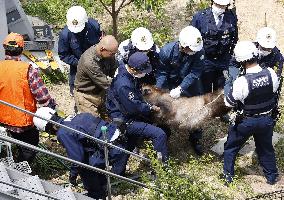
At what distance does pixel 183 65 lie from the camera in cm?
800

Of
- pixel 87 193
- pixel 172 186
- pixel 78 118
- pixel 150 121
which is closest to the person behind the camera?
pixel 172 186

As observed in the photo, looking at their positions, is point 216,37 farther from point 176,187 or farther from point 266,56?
point 176,187

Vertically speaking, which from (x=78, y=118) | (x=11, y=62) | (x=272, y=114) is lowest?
(x=272, y=114)

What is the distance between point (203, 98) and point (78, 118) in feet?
6.89

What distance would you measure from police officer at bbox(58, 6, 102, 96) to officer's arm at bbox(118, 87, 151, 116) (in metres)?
1.76

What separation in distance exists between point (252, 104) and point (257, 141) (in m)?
0.72

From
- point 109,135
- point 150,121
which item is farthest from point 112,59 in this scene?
point 109,135

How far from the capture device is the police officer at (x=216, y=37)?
335 inches

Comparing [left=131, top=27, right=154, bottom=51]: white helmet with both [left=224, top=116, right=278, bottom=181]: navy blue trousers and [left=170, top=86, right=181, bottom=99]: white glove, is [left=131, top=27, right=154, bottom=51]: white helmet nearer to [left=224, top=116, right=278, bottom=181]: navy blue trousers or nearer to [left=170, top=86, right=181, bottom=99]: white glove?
[left=170, top=86, right=181, bottom=99]: white glove

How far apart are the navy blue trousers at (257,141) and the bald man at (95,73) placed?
6.31ft

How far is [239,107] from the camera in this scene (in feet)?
24.0

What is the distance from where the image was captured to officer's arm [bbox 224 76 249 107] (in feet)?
22.8

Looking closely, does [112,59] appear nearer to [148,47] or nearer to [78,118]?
[148,47]

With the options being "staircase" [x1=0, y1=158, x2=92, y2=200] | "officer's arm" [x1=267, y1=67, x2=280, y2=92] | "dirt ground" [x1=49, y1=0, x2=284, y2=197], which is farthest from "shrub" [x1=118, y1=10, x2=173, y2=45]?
"staircase" [x1=0, y1=158, x2=92, y2=200]
